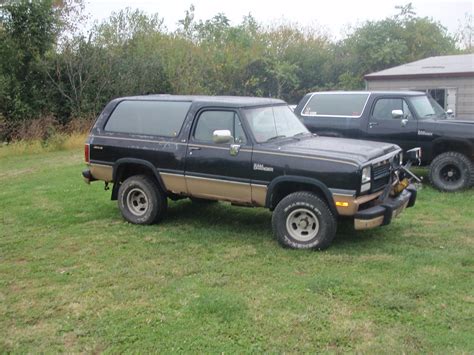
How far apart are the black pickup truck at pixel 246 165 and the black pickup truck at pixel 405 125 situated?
10.2 feet

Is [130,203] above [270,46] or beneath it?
beneath

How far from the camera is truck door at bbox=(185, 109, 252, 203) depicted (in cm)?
654

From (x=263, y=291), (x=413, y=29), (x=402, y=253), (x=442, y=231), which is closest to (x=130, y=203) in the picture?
(x=263, y=291)

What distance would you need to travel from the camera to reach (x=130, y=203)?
766 cm

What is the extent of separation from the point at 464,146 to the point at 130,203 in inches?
238

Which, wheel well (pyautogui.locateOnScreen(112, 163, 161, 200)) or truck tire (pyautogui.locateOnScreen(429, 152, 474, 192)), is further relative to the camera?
truck tire (pyautogui.locateOnScreen(429, 152, 474, 192))

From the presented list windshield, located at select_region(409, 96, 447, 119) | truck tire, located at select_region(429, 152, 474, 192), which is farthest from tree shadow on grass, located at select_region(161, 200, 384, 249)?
windshield, located at select_region(409, 96, 447, 119)

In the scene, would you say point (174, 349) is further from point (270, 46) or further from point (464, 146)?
point (270, 46)

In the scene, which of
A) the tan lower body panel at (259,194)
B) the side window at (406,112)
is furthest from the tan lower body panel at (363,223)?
the side window at (406,112)

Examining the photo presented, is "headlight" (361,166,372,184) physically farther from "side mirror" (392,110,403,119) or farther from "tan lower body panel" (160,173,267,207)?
"side mirror" (392,110,403,119)

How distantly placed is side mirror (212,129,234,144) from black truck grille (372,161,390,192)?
69.6 inches

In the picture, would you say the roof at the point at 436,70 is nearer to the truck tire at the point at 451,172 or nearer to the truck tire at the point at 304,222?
the truck tire at the point at 451,172

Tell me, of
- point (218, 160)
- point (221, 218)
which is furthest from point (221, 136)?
point (221, 218)

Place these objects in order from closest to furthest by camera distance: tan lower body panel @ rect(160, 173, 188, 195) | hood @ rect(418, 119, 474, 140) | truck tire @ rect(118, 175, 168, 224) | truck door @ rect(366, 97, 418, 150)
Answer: tan lower body panel @ rect(160, 173, 188, 195)
truck tire @ rect(118, 175, 168, 224)
hood @ rect(418, 119, 474, 140)
truck door @ rect(366, 97, 418, 150)
